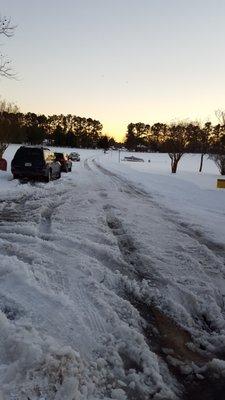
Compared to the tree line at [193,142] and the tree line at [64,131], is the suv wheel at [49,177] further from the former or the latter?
the tree line at [64,131]

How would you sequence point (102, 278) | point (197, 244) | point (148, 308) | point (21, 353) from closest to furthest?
1. point (21, 353)
2. point (148, 308)
3. point (102, 278)
4. point (197, 244)

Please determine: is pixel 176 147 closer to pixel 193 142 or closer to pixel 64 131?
pixel 193 142

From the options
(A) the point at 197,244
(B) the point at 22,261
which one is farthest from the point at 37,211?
(B) the point at 22,261

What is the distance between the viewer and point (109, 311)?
5.38 m

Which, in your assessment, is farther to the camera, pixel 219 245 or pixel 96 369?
pixel 219 245

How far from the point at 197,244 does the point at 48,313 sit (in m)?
5.05

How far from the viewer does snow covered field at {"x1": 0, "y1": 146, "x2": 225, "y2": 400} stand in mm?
3912

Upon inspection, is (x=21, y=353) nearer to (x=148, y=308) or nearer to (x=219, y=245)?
(x=148, y=308)

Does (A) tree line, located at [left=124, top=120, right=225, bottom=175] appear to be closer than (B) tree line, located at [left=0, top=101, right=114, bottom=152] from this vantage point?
Yes

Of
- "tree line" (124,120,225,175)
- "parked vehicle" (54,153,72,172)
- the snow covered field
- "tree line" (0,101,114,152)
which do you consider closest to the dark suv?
"parked vehicle" (54,153,72,172)

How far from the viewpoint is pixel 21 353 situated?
4020 mm

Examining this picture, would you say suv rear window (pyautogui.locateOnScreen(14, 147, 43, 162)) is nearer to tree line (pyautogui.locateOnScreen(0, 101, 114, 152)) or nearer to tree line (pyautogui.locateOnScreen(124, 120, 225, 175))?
tree line (pyautogui.locateOnScreen(124, 120, 225, 175))

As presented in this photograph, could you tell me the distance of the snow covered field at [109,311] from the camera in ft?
12.8

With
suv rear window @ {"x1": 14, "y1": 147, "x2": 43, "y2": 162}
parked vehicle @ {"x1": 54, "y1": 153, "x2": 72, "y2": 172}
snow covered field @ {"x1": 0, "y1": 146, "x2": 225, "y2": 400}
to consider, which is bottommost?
parked vehicle @ {"x1": 54, "y1": 153, "x2": 72, "y2": 172}
